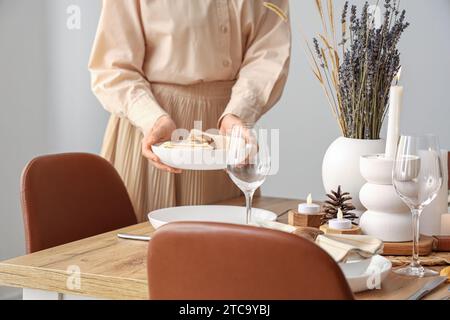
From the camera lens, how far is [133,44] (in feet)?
7.11

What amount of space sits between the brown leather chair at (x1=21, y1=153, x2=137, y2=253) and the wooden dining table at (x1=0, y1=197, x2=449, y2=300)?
257mm

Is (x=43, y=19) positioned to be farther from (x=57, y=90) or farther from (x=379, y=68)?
(x=379, y=68)

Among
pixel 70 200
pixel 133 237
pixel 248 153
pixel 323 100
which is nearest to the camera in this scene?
pixel 248 153

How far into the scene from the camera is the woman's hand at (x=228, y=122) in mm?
2038

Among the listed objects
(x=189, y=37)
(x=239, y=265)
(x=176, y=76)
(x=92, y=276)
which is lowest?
(x=92, y=276)

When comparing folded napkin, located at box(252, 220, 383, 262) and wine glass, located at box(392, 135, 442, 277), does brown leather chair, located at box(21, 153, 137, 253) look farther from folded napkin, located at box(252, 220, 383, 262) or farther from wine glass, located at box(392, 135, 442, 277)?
wine glass, located at box(392, 135, 442, 277)

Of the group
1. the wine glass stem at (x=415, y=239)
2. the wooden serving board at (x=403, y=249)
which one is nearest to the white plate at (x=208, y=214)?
the wooden serving board at (x=403, y=249)

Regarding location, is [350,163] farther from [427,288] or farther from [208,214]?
[427,288]

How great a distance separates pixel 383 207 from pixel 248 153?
286 mm

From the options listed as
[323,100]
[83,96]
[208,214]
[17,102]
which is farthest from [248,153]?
[323,100]

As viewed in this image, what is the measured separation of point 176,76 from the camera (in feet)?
7.09

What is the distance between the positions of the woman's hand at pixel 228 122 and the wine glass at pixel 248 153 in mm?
542

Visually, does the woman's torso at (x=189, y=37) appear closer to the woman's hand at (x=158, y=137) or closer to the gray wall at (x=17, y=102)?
the woman's hand at (x=158, y=137)

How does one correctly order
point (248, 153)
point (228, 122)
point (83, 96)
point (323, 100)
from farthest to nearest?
point (323, 100), point (83, 96), point (228, 122), point (248, 153)
